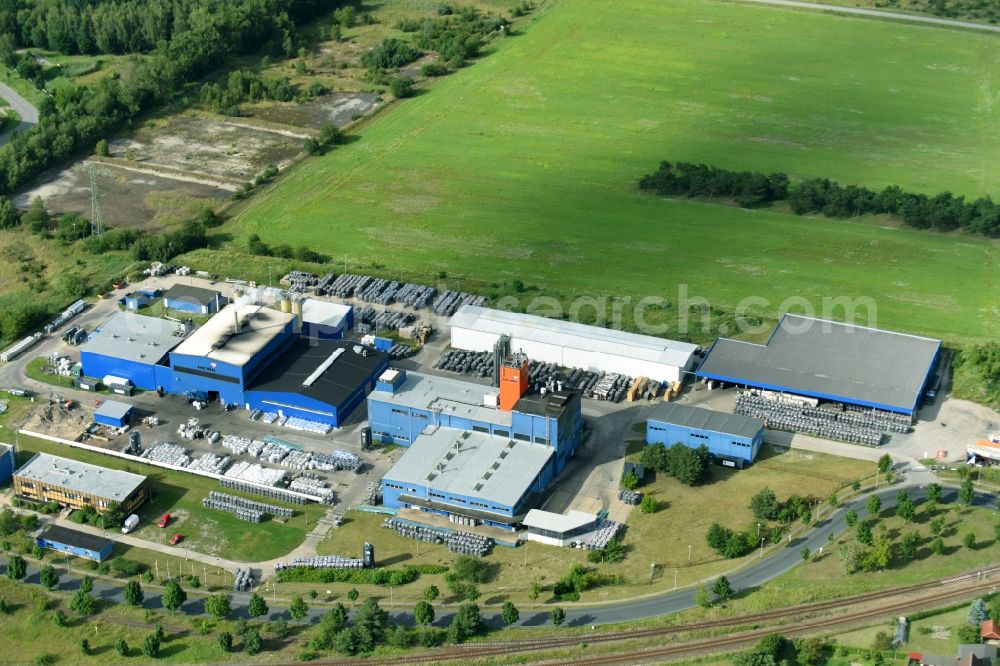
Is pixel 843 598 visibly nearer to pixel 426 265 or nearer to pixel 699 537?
pixel 699 537

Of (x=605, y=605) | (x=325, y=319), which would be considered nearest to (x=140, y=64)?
(x=325, y=319)

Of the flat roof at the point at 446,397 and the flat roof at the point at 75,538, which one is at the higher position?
the flat roof at the point at 446,397

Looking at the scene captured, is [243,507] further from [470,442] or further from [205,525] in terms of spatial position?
[470,442]

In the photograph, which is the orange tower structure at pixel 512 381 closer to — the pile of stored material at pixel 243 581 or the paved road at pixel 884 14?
the pile of stored material at pixel 243 581

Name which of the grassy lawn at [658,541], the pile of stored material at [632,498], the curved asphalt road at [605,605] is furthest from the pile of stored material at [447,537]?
the pile of stored material at [632,498]

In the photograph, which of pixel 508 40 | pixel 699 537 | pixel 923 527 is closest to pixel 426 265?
pixel 699 537

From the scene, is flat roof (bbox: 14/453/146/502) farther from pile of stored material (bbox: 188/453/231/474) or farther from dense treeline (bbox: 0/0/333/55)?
dense treeline (bbox: 0/0/333/55)
